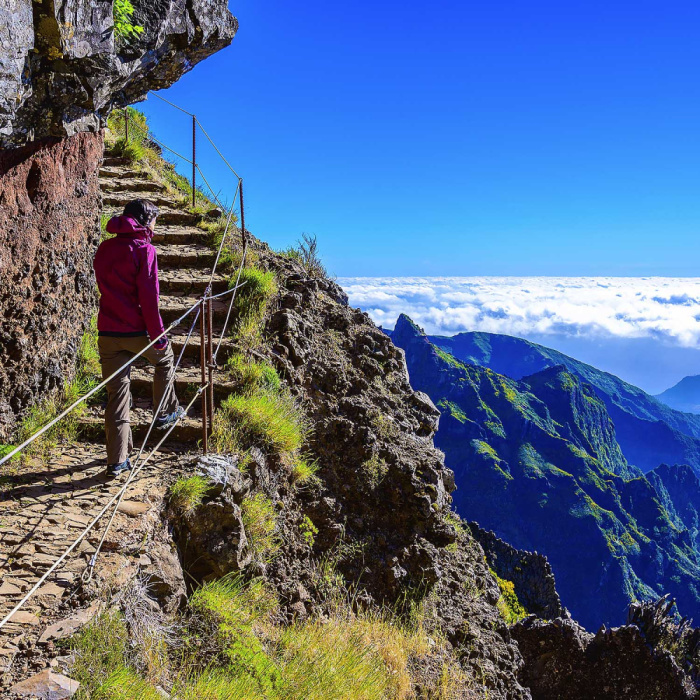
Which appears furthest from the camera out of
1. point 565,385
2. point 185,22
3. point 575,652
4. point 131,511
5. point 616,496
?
point 565,385

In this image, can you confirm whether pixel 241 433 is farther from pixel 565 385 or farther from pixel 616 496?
pixel 565 385

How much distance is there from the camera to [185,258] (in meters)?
8.67

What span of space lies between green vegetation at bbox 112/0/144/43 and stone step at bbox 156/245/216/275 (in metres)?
3.90

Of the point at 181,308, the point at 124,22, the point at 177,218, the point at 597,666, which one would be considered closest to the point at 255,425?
the point at 181,308

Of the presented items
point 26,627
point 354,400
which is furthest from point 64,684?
point 354,400

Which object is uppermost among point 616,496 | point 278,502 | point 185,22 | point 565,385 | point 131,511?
point 185,22

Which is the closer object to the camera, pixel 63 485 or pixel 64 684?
pixel 64 684

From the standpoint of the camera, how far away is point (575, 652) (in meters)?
10.5

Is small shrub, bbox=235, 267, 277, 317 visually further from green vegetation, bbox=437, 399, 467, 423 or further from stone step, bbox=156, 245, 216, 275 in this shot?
green vegetation, bbox=437, 399, 467, 423

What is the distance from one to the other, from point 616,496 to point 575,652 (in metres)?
91.1

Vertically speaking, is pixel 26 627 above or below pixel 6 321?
below

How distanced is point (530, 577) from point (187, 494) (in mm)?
18711

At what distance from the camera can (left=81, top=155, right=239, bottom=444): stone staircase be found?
5.38m

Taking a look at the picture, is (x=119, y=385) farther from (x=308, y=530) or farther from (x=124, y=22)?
(x=124, y=22)
